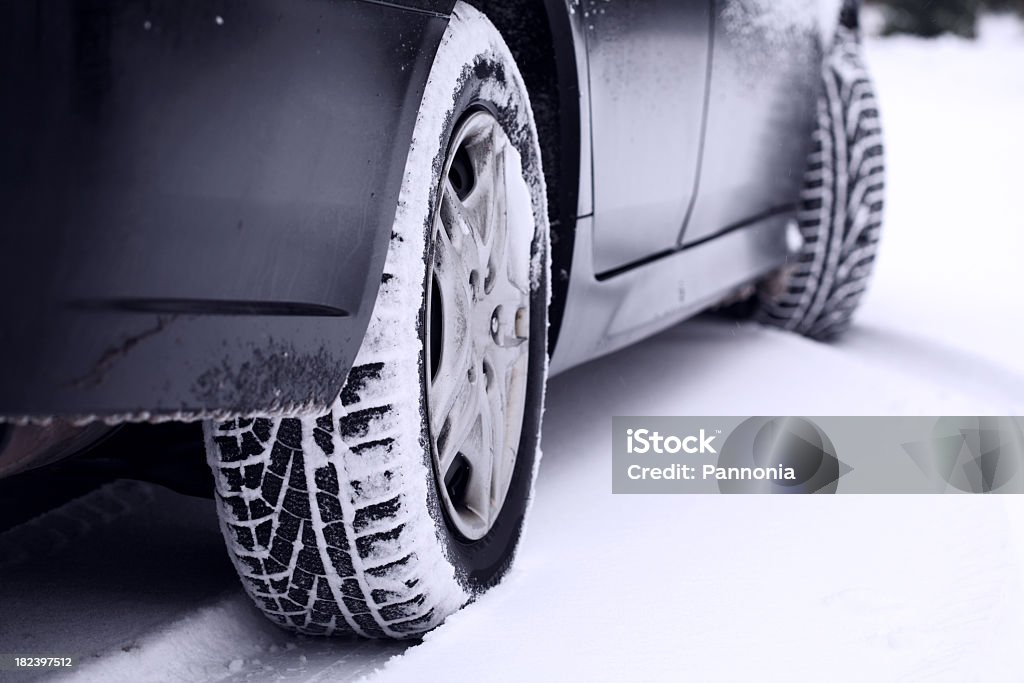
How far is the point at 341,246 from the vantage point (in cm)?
127

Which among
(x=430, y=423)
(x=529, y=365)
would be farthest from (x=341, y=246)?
(x=529, y=365)

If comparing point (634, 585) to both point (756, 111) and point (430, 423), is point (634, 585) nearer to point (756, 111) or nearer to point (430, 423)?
point (430, 423)

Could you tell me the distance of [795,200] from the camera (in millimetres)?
3348

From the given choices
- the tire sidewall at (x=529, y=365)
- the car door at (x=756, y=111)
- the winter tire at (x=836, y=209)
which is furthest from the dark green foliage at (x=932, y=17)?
the tire sidewall at (x=529, y=365)

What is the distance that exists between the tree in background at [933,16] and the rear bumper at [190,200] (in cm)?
1786

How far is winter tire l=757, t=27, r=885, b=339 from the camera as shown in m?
3.48

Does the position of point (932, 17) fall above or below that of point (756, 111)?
above

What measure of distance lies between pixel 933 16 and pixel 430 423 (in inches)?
718

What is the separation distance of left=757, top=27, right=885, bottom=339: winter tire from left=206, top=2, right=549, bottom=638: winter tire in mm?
1830

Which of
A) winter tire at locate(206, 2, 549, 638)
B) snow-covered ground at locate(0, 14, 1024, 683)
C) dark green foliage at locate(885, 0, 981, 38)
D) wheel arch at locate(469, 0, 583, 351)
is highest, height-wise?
dark green foliage at locate(885, 0, 981, 38)

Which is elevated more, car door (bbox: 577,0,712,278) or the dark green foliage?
the dark green foliage

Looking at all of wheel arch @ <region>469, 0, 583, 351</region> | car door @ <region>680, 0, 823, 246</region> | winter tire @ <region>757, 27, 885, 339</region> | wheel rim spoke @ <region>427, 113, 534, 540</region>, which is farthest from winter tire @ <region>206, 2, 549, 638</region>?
winter tire @ <region>757, 27, 885, 339</region>

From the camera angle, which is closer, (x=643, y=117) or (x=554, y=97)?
(x=554, y=97)

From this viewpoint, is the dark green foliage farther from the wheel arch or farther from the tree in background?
the wheel arch
